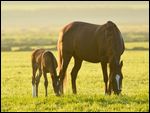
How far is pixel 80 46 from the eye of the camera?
1558 centimetres

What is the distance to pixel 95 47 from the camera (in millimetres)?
15234

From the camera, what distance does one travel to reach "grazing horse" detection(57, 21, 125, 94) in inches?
558

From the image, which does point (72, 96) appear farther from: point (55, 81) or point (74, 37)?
point (74, 37)

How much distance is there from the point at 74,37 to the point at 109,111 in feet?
16.1

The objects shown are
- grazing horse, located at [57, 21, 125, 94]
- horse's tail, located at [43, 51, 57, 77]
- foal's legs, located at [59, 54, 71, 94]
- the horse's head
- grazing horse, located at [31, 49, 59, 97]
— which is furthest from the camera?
foal's legs, located at [59, 54, 71, 94]

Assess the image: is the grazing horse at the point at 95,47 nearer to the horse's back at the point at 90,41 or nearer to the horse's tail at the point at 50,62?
the horse's back at the point at 90,41

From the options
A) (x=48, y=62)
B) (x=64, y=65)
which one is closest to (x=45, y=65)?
(x=48, y=62)

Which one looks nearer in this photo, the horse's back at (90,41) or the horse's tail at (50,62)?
the horse's back at (90,41)

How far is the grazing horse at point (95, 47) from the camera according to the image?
1418cm

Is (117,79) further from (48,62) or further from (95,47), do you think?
(48,62)

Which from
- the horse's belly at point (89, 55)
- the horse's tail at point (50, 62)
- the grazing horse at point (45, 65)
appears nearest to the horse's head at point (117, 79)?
the horse's belly at point (89, 55)

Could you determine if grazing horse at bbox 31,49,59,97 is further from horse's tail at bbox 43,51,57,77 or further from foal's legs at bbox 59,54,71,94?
foal's legs at bbox 59,54,71,94

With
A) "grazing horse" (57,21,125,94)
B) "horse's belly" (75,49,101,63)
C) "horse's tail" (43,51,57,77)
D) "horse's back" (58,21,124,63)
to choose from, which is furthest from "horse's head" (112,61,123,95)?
"horse's tail" (43,51,57,77)

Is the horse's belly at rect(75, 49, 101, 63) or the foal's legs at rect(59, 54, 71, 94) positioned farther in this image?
the foal's legs at rect(59, 54, 71, 94)
